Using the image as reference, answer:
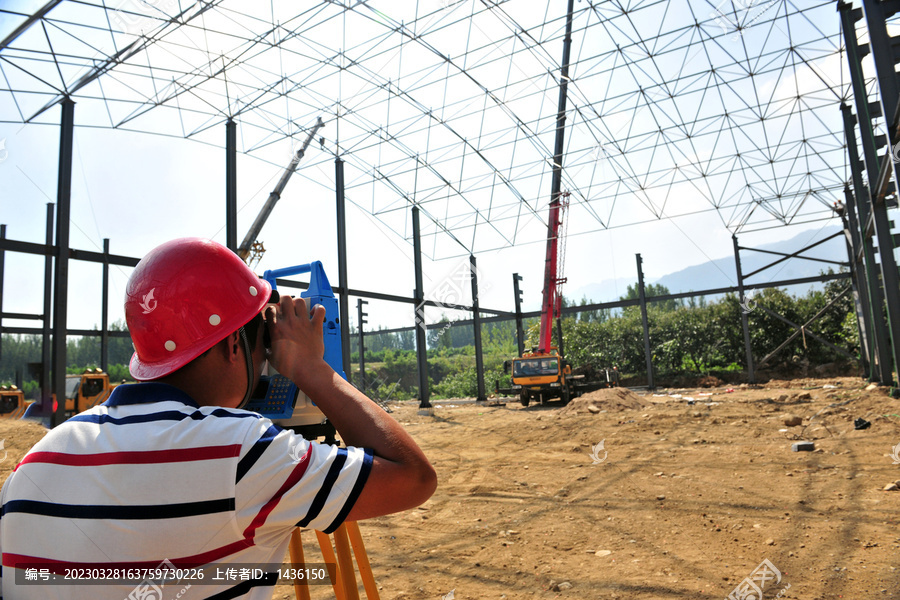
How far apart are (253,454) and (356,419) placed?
0.77 feet

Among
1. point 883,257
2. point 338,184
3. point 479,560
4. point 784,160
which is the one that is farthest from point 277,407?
point 784,160

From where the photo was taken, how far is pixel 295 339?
121 cm

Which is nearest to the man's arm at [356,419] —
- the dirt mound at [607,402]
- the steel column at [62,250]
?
the steel column at [62,250]

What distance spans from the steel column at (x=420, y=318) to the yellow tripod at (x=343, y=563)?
1695 cm

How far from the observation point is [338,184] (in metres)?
16.4

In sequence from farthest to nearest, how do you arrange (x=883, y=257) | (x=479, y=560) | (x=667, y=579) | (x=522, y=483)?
(x=883, y=257), (x=522, y=483), (x=479, y=560), (x=667, y=579)

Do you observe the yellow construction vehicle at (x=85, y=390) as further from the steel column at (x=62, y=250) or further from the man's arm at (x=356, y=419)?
the man's arm at (x=356, y=419)

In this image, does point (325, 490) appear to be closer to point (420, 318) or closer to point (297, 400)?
point (297, 400)

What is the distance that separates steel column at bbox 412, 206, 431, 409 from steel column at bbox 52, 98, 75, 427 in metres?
11.3

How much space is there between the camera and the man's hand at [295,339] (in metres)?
1.16

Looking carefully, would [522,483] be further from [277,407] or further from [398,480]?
[398,480]

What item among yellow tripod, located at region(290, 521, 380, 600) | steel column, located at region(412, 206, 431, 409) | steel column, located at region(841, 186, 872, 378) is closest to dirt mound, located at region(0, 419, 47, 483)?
yellow tripod, located at region(290, 521, 380, 600)

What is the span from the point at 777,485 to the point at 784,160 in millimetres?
16756

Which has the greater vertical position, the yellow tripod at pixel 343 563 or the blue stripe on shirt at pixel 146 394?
the blue stripe on shirt at pixel 146 394
